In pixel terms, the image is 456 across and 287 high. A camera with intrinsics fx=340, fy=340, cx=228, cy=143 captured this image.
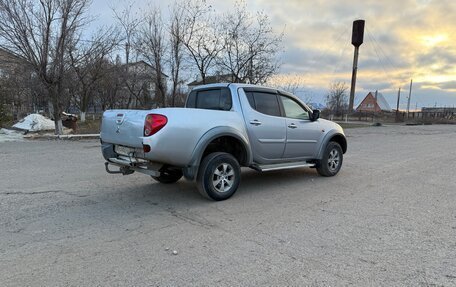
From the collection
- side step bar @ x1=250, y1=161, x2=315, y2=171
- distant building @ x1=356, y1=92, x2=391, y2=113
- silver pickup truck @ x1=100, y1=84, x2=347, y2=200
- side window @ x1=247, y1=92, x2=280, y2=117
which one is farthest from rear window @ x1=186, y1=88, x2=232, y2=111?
distant building @ x1=356, y1=92, x2=391, y2=113

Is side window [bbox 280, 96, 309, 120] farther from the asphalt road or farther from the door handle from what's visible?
the asphalt road

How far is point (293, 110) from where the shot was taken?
6945 mm

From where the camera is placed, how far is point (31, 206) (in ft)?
17.2

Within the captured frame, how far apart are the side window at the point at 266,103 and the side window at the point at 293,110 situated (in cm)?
24

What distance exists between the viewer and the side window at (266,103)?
6.28 meters

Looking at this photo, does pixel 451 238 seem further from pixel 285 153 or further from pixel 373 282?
pixel 285 153

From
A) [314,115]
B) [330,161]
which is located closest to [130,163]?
[314,115]

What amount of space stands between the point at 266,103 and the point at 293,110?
2.59ft

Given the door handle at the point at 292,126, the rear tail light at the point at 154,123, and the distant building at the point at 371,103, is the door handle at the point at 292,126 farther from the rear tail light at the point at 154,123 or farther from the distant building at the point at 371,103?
the distant building at the point at 371,103

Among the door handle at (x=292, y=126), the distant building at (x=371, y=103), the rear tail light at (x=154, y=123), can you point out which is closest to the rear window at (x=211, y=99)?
the door handle at (x=292, y=126)

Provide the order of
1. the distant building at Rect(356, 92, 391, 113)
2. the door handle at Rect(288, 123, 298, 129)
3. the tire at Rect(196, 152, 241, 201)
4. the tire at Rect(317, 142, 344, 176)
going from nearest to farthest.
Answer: the tire at Rect(196, 152, 241, 201) < the door handle at Rect(288, 123, 298, 129) < the tire at Rect(317, 142, 344, 176) < the distant building at Rect(356, 92, 391, 113)

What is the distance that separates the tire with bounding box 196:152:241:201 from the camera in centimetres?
530

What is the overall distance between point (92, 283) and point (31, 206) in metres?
2.87

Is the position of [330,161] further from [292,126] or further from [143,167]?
[143,167]
